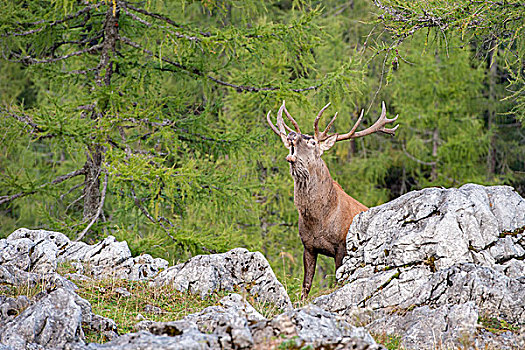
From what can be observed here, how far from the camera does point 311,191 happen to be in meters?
8.55

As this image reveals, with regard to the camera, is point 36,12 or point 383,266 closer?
point 383,266

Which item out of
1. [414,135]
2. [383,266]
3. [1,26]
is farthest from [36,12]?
[414,135]

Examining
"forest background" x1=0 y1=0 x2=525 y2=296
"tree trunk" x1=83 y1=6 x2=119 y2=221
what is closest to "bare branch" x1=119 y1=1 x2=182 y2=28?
"forest background" x1=0 y1=0 x2=525 y2=296

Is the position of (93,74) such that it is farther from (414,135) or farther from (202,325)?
(414,135)

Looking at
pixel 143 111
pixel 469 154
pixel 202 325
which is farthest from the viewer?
pixel 469 154

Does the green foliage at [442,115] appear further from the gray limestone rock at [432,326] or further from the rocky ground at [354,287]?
the gray limestone rock at [432,326]

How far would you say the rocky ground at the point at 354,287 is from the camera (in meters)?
4.64

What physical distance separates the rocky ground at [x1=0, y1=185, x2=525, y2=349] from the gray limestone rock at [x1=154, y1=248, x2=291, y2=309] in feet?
0.04

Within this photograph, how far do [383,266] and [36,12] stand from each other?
9.18m

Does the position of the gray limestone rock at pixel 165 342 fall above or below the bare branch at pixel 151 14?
below

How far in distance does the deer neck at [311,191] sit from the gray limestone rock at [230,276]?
45.3 inches

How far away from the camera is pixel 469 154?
21.0 m

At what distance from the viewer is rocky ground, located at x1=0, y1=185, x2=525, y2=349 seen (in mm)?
4645

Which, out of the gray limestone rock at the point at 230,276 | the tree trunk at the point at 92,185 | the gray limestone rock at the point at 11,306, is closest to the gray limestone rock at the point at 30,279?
the gray limestone rock at the point at 11,306
